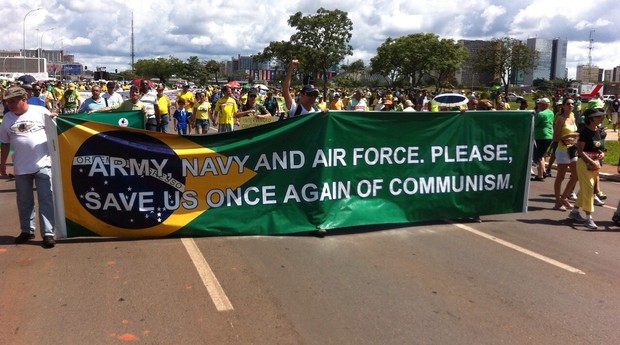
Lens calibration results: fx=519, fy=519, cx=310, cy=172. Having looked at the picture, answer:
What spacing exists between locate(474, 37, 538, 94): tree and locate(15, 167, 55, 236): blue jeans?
216 ft

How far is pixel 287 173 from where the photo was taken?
640 centimetres

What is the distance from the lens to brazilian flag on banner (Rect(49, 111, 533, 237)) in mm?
5922

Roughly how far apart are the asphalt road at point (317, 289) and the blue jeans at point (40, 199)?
10.6 inches

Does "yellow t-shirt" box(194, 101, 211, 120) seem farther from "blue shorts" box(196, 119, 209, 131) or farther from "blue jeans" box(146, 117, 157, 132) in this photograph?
"blue jeans" box(146, 117, 157, 132)

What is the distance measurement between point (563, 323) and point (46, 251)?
518 cm

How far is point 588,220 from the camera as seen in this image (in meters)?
7.53

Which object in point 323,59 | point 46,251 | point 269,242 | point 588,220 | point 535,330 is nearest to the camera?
point 535,330

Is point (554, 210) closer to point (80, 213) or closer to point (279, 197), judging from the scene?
point (279, 197)

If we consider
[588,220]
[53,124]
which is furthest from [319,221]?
[588,220]

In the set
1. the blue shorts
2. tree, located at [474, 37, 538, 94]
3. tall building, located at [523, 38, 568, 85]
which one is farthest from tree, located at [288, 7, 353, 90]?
tall building, located at [523, 38, 568, 85]

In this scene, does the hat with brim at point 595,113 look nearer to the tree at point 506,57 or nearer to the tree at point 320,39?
the tree at point 320,39

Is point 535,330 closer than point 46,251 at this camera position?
Yes

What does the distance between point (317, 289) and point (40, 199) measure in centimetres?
333

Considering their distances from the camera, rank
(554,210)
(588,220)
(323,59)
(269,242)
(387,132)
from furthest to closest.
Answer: (323,59) < (554,210) < (588,220) < (387,132) < (269,242)
